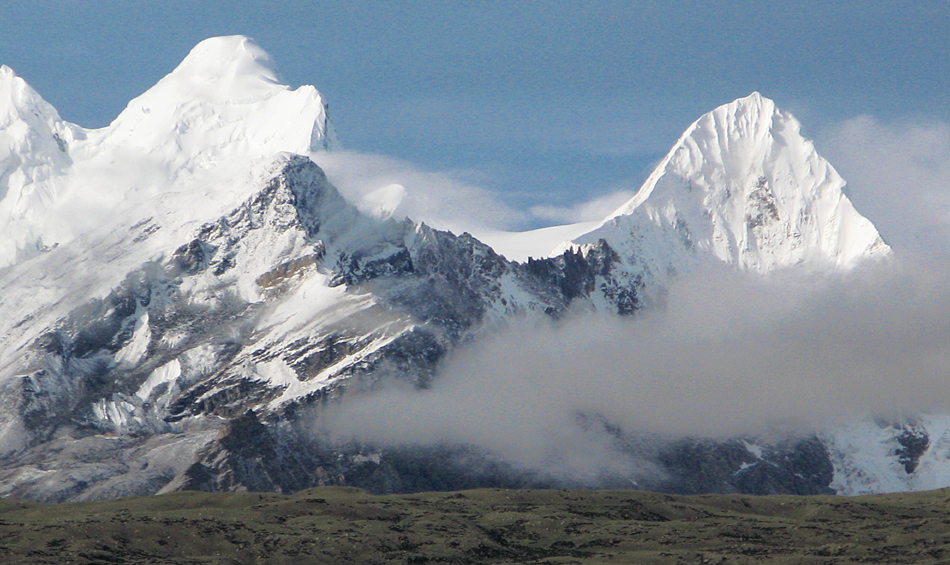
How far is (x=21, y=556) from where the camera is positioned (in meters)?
199

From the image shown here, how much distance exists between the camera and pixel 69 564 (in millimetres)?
199000

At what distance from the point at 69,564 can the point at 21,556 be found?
6264 mm
